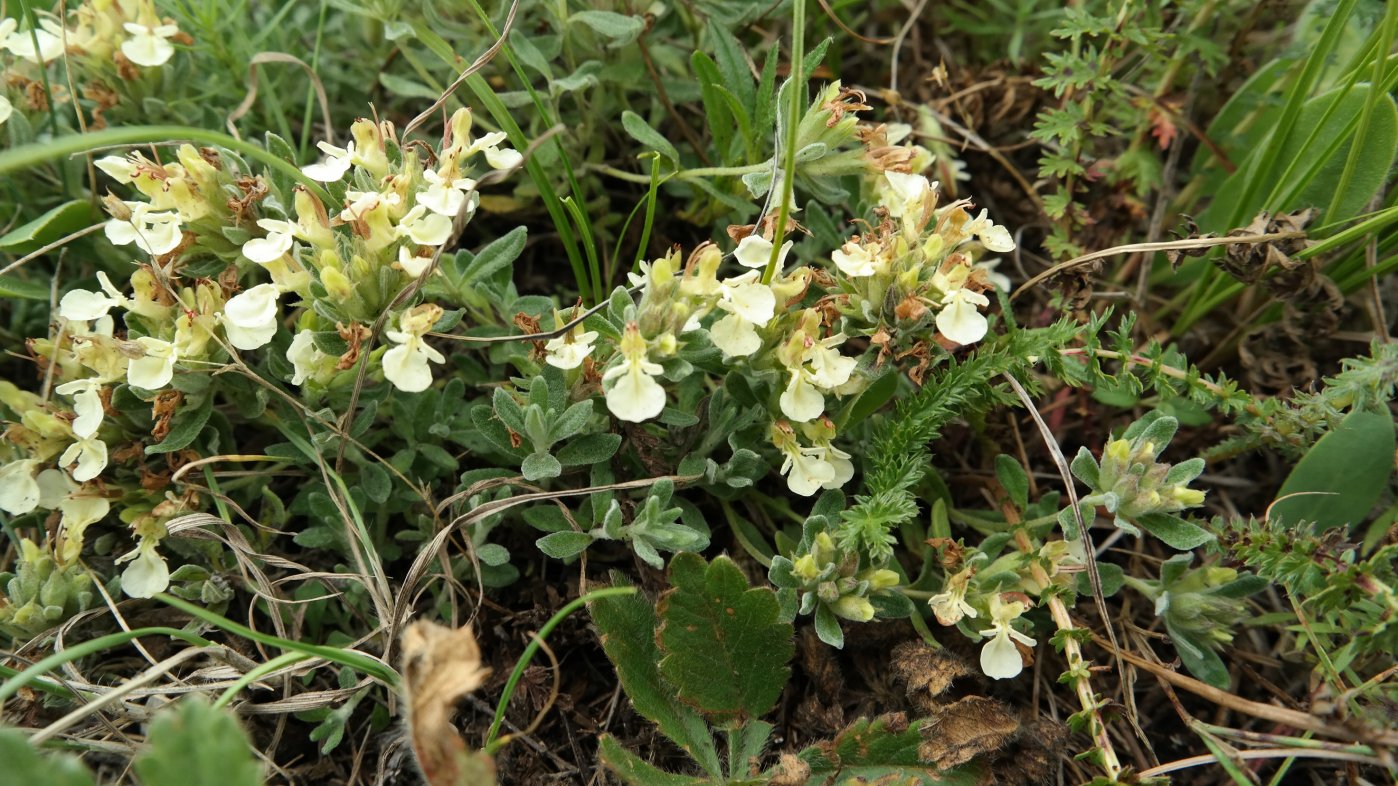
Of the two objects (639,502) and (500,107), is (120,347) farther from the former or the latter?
(639,502)

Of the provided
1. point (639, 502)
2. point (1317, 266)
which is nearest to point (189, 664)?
point (639, 502)

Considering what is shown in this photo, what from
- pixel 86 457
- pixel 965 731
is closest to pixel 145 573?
pixel 86 457

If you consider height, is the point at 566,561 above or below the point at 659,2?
below

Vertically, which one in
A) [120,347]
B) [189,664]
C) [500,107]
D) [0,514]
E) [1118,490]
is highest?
[500,107]

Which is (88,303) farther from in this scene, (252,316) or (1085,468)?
(1085,468)

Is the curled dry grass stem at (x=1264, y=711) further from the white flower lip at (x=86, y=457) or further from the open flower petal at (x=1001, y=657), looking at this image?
the white flower lip at (x=86, y=457)

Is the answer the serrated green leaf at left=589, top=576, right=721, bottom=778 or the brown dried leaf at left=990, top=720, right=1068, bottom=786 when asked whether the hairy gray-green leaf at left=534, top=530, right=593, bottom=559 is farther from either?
the brown dried leaf at left=990, top=720, right=1068, bottom=786

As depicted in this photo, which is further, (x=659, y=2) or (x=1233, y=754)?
(x=659, y=2)
